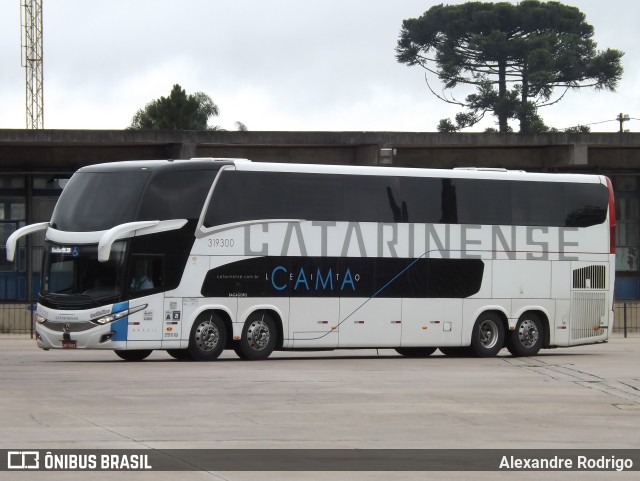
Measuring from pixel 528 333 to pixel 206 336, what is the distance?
25.9ft

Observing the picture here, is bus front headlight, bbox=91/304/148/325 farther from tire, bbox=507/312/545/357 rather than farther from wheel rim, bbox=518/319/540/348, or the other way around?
wheel rim, bbox=518/319/540/348

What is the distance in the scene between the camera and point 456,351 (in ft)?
108

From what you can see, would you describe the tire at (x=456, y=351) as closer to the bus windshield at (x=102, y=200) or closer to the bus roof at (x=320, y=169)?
the bus roof at (x=320, y=169)

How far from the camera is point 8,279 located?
51656 mm

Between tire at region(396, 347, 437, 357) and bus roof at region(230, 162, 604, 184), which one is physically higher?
bus roof at region(230, 162, 604, 184)

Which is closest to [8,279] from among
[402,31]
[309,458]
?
[309,458]

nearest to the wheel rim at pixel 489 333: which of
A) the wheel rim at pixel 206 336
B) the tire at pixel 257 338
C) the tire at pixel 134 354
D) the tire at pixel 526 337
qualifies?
the tire at pixel 526 337

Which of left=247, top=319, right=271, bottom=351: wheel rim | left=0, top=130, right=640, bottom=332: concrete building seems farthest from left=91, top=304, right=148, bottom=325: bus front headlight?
left=0, top=130, right=640, bottom=332: concrete building

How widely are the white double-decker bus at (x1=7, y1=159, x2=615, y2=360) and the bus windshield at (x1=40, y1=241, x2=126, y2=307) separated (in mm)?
27

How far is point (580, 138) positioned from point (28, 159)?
65.0 ft

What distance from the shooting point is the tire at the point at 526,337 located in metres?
31.9

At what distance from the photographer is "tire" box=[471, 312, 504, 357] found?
3145cm

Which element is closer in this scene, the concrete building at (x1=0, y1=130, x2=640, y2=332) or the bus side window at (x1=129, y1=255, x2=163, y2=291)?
the bus side window at (x1=129, y1=255, x2=163, y2=291)

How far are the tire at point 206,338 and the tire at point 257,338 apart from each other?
20.3 inches
